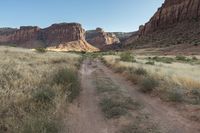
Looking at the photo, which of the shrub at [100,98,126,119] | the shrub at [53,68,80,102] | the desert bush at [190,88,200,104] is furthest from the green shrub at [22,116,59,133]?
the desert bush at [190,88,200,104]

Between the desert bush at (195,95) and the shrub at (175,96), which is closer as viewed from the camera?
the desert bush at (195,95)

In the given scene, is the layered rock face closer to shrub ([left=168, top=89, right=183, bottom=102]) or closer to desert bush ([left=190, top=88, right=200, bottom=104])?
desert bush ([left=190, top=88, right=200, bottom=104])

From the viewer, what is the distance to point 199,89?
1262 centimetres

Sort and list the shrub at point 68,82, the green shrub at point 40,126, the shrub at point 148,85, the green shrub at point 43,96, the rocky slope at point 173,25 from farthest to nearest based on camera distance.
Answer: the rocky slope at point 173,25 < the shrub at point 148,85 < the shrub at point 68,82 < the green shrub at point 43,96 < the green shrub at point 40,126

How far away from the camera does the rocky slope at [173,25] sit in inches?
3580

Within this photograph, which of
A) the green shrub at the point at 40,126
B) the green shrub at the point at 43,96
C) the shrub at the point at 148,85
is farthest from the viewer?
the shrub at the point at 148,85

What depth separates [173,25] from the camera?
366ft

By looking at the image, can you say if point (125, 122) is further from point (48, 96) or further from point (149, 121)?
point (48, 96)

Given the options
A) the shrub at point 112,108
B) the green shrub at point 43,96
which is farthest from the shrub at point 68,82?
the green shrub at point 43,96

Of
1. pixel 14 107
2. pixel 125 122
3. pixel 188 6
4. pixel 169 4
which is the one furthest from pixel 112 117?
pixel 169 4

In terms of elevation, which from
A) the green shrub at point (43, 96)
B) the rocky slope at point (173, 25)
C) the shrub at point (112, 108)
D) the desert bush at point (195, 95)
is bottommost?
the shrub at point (112, 108)

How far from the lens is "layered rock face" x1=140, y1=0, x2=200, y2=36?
108688mm

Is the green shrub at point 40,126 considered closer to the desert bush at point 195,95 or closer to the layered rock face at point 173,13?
the desert bush at point 195,95

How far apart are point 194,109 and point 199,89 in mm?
3151
